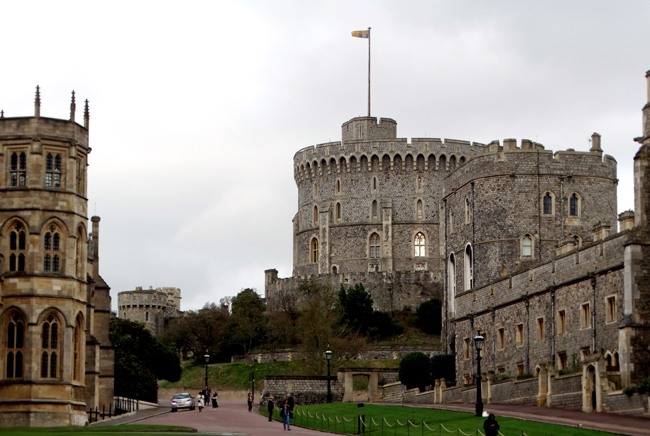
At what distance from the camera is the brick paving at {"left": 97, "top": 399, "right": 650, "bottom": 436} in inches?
1430

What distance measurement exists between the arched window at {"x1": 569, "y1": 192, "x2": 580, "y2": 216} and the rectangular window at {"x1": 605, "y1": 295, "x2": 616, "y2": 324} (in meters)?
18.6

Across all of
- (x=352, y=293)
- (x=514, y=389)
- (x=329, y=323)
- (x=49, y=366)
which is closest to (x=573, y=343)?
(x=514, y=389)

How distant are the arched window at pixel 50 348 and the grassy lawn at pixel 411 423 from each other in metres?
9.22

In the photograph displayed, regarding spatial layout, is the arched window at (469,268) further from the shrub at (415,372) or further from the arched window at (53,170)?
the arched window at (53,170)

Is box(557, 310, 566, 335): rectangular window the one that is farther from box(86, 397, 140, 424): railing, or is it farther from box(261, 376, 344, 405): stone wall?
box(86, 397, 140, 424): railing

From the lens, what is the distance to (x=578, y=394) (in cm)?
4384

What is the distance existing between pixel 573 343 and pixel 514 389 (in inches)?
122

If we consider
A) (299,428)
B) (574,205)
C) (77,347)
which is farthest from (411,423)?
(574,205)

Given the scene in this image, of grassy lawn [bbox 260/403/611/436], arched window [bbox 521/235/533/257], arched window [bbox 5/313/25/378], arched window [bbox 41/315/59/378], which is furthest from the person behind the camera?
arched window [bbox 521/235/533/257]

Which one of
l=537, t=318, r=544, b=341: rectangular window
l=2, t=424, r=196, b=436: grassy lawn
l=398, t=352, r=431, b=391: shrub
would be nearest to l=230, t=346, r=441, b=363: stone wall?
l=398, t=352, r=431, b=391: shrub

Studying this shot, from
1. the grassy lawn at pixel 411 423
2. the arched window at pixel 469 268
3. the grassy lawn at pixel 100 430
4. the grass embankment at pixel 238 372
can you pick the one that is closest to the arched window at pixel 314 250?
the grass embankment at pixel 238 372

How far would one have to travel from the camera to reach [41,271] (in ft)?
145

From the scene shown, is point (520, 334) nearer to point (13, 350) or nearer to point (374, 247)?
point (13, 350)

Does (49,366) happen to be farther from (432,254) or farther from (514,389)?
(432,254)
